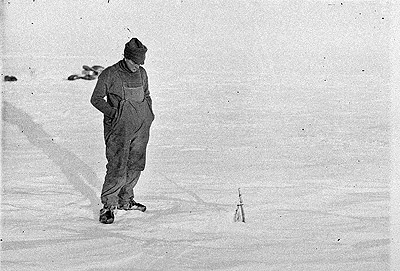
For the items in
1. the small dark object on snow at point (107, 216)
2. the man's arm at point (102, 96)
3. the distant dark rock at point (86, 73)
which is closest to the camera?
the man's arm at point (102, 96)

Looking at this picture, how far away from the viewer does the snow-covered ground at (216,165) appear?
2949mm

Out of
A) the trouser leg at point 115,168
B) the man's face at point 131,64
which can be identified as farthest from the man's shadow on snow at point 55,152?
the man's face at point 131,64

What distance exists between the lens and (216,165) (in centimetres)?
348

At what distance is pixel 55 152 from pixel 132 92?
2.37ft

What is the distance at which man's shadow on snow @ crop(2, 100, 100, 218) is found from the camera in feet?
11.0

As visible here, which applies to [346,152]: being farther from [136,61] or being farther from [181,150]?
[136,61]

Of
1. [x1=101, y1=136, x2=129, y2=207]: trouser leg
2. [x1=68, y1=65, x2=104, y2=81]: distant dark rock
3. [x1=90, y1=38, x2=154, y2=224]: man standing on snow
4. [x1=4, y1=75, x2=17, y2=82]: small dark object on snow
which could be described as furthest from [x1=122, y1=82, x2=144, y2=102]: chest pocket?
[x1=4, y1=75, x2=17, y2=82]: small dark object on snow

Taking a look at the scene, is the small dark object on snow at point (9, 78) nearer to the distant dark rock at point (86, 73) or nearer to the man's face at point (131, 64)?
the distant dark rock at point (86, 73)

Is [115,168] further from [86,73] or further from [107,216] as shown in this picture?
[86,73]

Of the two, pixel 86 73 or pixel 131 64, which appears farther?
pixel 86 73

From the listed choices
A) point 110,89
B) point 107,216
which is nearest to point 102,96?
point 110,89

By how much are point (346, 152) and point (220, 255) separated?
0.96 m

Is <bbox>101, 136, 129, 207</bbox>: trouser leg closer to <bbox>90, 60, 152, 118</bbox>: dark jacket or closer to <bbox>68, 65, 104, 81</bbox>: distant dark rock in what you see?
<bbox>90, 60, 152, 118</bbox>: dark jacket

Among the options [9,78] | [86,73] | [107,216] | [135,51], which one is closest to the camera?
[135,51]
